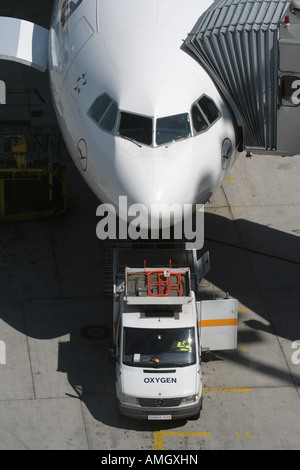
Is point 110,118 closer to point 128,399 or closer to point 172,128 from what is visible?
point 172,128

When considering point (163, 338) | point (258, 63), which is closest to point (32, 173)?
point (258, 63)

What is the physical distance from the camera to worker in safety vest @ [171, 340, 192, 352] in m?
22.3

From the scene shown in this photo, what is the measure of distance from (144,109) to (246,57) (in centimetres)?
338

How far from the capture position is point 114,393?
75.9 ft

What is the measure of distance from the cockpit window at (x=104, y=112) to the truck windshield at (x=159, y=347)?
4820 millimetres

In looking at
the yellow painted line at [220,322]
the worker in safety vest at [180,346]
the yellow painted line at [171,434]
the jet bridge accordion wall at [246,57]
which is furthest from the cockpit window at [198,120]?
the yellow painted line at [171,434]

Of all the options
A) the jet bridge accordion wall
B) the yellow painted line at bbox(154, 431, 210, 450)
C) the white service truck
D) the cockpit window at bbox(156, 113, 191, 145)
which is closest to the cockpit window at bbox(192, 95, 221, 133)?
the cockpit window at bbox(156, 113, 191, 145)

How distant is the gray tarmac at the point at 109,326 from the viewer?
21953 millimetres

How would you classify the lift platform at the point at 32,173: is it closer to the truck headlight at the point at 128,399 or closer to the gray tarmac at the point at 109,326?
the gray tarmac at the point at 109,326

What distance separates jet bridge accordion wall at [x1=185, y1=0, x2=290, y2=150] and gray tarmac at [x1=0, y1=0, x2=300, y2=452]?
212 inches

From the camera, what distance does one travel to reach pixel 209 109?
902 inches

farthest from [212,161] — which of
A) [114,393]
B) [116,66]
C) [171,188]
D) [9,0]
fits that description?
[9,0]

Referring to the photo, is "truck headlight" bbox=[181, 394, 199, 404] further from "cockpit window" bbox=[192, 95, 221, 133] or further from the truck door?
"cockpit window" bbox=[192, 95, 221, 133]

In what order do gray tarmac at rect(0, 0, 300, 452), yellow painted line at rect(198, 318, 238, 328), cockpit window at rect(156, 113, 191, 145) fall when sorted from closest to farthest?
cockpit window at rect(156, 113, 191, 145), gray tarmac at rect(0, 0, 300, 452), yellow painted line at rect(198, 318, 238, 328)
